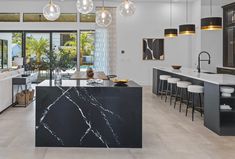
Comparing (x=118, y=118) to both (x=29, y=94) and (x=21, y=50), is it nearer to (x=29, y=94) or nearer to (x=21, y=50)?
(x=29, y=94)

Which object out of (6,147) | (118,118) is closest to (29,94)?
(6,147)

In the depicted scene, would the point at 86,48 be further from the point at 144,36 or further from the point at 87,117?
the point at 87,117

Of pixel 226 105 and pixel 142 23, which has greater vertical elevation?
pixel 142 23

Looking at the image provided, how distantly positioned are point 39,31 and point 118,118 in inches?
383

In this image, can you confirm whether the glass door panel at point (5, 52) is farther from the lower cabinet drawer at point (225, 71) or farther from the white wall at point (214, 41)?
the lower cabinet drawer at point (225, 71)

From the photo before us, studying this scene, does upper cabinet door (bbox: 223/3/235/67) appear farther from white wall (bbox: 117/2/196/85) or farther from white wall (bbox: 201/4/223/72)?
white wall (bbox: 117/2/196/85)

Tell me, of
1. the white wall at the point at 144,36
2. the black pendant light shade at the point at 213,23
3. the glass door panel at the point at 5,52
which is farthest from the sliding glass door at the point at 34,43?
the black pendant light shade at the point at 213,23

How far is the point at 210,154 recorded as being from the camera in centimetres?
456

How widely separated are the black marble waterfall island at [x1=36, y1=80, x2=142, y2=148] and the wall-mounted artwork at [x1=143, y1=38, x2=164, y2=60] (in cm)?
927

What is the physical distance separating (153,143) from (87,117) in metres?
1.18

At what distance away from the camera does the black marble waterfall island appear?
4871 mm

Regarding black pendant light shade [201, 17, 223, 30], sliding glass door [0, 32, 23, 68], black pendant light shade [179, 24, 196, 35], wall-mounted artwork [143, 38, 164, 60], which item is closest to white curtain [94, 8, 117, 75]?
wall-mounted artwork [143, 38, 164, 60]

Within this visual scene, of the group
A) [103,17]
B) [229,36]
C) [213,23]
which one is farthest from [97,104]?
[229,36]

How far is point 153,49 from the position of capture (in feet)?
46.1
